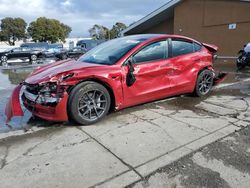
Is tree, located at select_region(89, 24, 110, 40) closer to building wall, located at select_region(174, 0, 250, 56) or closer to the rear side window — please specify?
building wall, located at select_region(174, 0, 250, 56)

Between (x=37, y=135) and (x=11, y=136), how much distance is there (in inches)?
15.6

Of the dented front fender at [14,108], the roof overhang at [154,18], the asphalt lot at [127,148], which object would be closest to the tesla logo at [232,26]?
the roof overhang at [154,18]

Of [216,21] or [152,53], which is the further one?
[216,21]

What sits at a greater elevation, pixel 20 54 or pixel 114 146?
pixel 20 54


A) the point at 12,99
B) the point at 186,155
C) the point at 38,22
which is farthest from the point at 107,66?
the point at 38,22

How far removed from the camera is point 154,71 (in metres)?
4.66

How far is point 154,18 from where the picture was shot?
1867 centimetres

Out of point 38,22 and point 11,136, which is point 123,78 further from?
point 38,22

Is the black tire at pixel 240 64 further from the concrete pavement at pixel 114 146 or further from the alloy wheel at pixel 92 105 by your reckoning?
the alloy wheel at pixel 92 105

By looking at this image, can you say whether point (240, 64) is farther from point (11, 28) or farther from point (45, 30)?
point (11, 28)

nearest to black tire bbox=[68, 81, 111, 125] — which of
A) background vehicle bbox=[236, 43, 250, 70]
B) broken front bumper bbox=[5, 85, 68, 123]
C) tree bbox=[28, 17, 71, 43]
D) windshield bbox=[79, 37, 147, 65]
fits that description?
broken front bumper bbox=[5, 85, 68, 123]

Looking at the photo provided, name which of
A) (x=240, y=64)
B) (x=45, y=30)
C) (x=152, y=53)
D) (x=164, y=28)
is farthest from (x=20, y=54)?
(x=45, y=30)

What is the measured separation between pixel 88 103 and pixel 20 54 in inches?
867

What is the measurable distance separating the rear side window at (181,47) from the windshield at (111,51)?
0.74m
